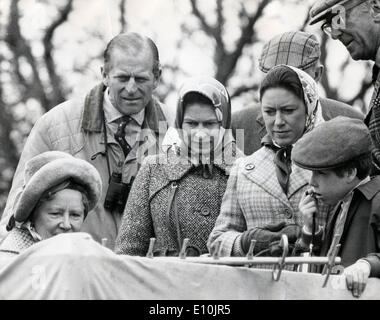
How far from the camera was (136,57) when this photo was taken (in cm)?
902

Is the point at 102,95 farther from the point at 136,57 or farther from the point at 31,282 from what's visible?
the point at 31,282

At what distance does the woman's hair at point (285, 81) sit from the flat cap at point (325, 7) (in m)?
0.34

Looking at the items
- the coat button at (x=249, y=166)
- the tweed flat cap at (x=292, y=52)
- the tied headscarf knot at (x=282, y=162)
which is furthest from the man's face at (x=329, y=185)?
the tweed flat cap at (x=292, y=52)

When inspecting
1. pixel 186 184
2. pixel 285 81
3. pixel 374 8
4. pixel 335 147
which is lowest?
pixel 186 184

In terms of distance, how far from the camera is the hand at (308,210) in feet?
22.7

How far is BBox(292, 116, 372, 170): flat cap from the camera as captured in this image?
22.5 ft

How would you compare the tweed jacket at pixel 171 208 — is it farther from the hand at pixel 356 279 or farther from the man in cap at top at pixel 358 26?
the hand at pixel 356 279

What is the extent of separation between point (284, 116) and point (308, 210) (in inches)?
29.9

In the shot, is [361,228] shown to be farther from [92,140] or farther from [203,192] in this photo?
[92,140]

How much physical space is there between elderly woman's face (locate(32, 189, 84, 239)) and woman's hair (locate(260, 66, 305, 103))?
1098 millimetres

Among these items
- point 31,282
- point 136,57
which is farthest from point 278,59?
point 31,282

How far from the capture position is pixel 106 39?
638 inches

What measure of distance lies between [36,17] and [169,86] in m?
1.69

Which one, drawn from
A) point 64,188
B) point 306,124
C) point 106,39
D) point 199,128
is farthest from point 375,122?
point 106,39
